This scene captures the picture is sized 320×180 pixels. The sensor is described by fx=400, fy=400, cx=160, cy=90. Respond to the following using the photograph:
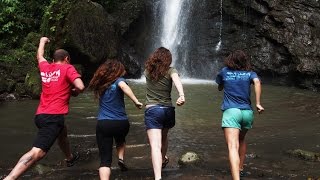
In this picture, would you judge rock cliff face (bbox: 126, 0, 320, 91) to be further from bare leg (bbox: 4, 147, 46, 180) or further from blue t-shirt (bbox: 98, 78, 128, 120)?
bare leg (bbox: 4, 147, 46, 180)

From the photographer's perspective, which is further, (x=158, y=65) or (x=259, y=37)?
(x=259, y=37)

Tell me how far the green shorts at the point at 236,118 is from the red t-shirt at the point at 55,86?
7.06 feet

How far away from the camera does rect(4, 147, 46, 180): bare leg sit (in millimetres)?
5018

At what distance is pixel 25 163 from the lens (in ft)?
16.8

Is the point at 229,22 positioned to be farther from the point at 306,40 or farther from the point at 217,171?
the point at 217,171

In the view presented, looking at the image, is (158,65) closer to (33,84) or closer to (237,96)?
(237,96)

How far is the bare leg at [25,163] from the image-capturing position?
16.5 feet

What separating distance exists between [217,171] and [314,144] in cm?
317

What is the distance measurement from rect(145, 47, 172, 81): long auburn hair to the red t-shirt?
1055 millimetres

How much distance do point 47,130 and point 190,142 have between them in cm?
382

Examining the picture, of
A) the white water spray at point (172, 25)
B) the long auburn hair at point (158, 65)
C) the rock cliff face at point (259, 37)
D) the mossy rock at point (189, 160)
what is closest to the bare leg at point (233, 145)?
the long auburn hair at point (158, 65)

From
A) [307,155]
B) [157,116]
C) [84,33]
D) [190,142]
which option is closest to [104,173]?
[157,116]

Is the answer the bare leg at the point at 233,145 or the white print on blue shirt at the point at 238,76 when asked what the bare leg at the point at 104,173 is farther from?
the white print on blue shirt at the point at 238,76

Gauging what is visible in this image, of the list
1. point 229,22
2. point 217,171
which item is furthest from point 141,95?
point 229,22
